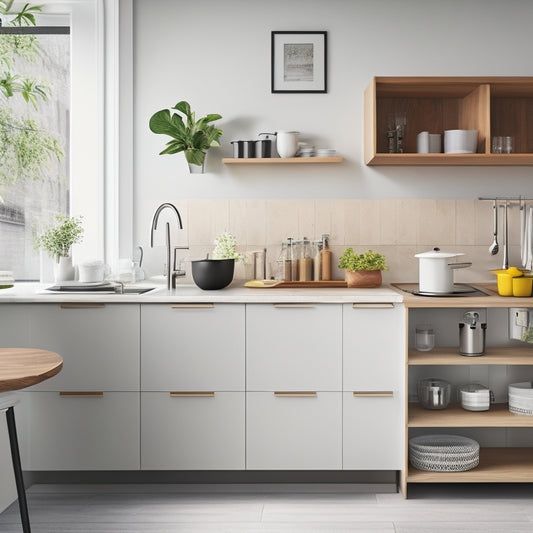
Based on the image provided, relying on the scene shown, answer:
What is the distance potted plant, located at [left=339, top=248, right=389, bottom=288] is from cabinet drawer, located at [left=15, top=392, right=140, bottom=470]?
1.23 metres

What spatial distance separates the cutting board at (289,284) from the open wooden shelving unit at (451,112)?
69 centimetres

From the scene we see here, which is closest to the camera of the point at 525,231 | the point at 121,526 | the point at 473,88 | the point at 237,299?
the point at 121,526

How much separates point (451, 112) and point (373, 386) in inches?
63.6

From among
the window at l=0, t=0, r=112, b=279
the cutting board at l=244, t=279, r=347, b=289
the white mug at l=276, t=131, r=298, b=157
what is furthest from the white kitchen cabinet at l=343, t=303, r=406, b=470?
the window at l=0, t=0, r=112, b=279

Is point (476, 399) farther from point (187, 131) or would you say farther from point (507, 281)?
point (187, 131)

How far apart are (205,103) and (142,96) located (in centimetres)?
36

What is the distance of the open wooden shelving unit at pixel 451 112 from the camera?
10.4 ft

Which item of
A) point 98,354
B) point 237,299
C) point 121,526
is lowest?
point 121,526

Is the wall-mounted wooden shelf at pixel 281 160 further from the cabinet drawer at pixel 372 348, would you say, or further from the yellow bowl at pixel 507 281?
the yellow bowl at pixel 507 281

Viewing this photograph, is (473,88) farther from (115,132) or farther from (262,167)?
(115,132)

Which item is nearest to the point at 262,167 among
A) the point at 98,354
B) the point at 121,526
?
the point at 98,354

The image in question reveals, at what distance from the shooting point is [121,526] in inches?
103

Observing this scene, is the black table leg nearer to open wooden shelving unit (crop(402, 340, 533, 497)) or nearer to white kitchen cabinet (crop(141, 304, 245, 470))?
white kitchen cabinet (crop(141, 304, 245, 470))

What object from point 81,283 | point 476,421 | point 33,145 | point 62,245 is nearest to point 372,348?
point 476,421
